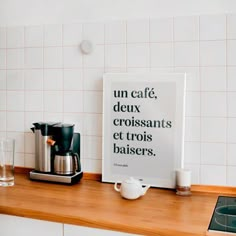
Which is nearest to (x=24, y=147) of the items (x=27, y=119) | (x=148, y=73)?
(x=27, y=119)

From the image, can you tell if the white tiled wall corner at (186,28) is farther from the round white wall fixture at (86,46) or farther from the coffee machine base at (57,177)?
the coffee machine base at (57,177)

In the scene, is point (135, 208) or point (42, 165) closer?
point (135, 208)

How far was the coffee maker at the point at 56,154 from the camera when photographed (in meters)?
2.03

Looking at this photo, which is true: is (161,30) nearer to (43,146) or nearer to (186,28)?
(186,28)

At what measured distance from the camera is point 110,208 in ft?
5.40

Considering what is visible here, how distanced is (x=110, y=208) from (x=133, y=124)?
489 millimetres

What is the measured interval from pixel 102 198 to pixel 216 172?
1.78 feet

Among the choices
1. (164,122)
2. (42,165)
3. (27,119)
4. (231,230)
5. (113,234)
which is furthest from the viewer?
(27,119)

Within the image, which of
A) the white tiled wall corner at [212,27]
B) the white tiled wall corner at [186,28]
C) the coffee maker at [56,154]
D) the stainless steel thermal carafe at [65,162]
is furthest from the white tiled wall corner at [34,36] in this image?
the white tiled wall corner at [212,27]

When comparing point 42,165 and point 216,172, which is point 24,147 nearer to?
point 42,165

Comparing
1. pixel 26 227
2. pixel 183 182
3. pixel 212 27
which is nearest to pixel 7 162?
pixel 26 227

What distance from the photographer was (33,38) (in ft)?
7.25

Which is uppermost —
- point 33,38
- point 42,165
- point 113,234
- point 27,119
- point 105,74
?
point 33,38

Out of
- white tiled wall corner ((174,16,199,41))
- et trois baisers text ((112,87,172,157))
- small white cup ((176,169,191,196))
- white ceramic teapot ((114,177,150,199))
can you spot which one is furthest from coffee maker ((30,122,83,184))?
white tiled wall corner ((174,16,199,41))
